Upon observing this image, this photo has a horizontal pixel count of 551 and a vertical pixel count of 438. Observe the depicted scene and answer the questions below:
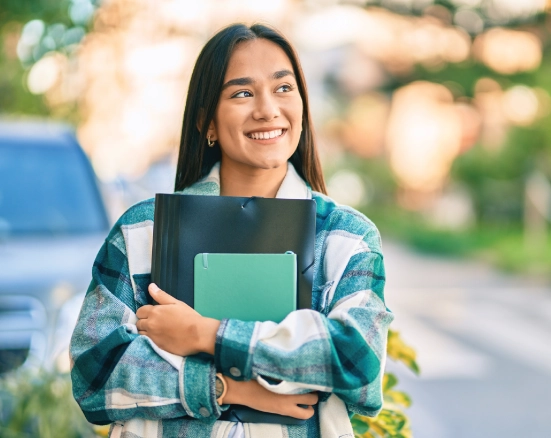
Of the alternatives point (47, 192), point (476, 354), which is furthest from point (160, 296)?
point (476, 354)

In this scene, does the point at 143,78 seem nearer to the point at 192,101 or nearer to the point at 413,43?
the point at 192,101

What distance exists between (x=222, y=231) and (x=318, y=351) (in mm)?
331

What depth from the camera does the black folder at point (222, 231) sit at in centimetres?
169

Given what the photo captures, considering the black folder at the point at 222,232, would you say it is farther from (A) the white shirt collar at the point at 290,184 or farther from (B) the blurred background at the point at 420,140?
(B) the blurred background at the point at 420,140

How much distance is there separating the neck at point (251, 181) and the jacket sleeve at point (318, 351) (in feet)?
1.26

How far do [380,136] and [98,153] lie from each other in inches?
846

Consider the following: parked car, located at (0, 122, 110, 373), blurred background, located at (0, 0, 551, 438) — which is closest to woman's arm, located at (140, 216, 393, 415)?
blurred background, located at (0, 0, 551, 438)

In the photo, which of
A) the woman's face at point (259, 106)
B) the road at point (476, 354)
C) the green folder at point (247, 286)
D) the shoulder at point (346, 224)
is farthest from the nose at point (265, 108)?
the road at point (476, 354)

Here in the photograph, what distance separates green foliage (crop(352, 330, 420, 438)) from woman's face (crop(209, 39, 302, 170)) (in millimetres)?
772

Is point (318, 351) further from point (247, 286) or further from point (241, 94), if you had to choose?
point (241, 94)

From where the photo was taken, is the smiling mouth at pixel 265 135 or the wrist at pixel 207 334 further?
the smiling mouth at pixel 265 135

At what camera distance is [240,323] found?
5.26 ft

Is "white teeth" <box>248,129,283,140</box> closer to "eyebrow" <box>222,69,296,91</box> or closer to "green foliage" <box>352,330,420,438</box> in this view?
"eyebrow" <box>222,69,296,91</box>

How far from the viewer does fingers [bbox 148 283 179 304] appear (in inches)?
65.3
